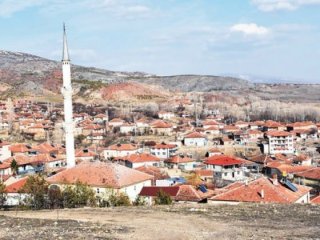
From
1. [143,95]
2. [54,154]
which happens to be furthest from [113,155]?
[143,95]

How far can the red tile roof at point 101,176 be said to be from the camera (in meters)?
30.0

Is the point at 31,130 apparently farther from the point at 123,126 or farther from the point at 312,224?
the point at 312,224

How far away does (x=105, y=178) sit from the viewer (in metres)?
30.4

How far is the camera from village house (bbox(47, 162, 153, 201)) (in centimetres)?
2962

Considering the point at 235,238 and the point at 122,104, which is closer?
the point at 235,238

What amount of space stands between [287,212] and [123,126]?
6896 cm

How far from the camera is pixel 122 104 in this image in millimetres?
123000

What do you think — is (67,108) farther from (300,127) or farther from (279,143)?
(300,127)

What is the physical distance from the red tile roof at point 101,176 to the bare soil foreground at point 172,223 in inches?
434

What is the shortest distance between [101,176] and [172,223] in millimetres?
16034

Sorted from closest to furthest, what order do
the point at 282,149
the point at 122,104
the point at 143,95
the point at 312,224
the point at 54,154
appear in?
1. the point at 312,224
2. the point at 54,154
3. the point at 282,149
4. the point at 122,104
5. the point at 143,95

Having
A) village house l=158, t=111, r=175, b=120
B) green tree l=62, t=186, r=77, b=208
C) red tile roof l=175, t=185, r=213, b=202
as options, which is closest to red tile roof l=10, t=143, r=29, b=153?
red tile roof l=175, t=185, r=213, b=202

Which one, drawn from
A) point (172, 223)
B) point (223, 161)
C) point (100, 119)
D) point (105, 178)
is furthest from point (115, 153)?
point (172, 223)

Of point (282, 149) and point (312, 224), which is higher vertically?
point (312, 224)
